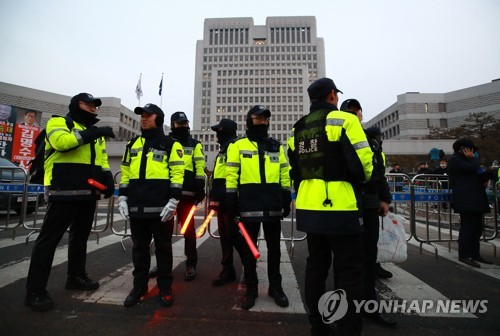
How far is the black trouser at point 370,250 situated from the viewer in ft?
8.96

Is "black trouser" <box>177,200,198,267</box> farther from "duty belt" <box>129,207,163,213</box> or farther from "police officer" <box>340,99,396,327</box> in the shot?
"police officer" <box>340,99,396,327</box>

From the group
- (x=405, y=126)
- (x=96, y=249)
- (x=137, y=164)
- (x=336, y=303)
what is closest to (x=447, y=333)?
(x=336, y=303)

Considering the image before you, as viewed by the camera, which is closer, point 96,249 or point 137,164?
point 137,164

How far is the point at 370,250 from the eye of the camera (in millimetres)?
2799

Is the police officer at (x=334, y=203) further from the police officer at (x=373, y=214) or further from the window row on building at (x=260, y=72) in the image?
the window row on building at (x=260, y=72)

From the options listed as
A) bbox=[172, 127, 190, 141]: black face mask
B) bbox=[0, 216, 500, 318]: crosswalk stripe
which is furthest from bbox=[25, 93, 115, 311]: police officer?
bbox=[172, 127, 190, 141]: black face mask

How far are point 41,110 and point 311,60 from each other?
103483mm

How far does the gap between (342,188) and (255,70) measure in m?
121

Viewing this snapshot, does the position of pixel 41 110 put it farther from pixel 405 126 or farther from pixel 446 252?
pixel 405 126

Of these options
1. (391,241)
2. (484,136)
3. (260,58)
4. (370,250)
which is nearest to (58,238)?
(370,250)

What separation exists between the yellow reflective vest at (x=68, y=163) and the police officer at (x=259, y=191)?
5.69 feet

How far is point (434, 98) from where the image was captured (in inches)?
2447

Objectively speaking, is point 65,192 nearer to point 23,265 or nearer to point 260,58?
point 23,265

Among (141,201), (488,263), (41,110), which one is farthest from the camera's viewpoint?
(41,110)
